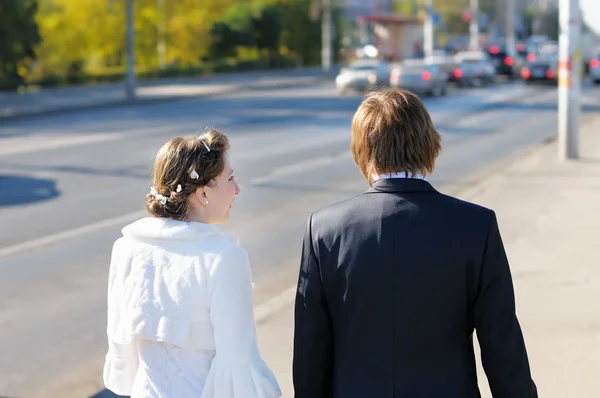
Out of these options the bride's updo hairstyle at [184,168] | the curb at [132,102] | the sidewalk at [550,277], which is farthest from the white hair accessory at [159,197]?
the curb at [132,102]

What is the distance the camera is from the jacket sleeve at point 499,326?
125 inches

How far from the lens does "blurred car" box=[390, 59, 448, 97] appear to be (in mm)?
40094

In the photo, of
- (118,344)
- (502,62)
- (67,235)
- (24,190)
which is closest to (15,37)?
(24,190)

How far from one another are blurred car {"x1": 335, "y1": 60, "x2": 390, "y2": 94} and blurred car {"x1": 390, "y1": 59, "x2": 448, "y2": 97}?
67 cm

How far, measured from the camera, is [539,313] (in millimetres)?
7664

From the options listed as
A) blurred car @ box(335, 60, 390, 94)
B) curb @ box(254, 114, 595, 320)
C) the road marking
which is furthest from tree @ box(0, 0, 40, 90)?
curb @ box(254, 114, 595, 320)

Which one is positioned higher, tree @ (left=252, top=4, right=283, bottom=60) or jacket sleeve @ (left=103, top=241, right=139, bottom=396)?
tree @ (left=252, top=4, right=283, bottom=60)

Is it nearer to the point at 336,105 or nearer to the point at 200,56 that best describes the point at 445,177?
the point at 336,105

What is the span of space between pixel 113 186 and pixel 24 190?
47.9 inches

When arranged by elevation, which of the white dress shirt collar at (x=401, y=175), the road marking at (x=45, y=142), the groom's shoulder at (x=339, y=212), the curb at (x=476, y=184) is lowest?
the curb at (x=476, y=184)

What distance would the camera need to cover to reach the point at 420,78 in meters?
40.1

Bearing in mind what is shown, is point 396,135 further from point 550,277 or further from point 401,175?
point 550,277

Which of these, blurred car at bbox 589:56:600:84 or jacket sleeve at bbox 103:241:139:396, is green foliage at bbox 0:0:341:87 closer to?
blurred car at bbox 589:56:600:84

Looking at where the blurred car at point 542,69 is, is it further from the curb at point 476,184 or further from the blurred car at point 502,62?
the curb at point 476,184
